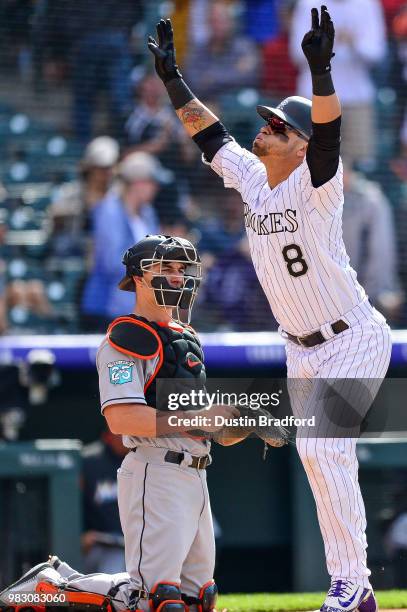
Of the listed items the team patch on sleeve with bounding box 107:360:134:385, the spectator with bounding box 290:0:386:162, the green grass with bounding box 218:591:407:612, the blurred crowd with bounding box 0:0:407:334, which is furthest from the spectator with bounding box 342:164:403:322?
the team patch on sleeve with bounding box 107:360:134:385

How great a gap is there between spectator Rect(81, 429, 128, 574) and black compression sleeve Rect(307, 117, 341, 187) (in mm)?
3212

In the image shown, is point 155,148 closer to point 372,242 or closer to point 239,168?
point 372,242

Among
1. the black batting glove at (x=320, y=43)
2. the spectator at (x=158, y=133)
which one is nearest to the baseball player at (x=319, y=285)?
the black batting glove at (x=320, y=43)

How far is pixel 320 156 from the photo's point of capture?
357 centimetres

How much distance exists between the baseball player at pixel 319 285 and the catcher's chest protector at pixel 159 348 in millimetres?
387

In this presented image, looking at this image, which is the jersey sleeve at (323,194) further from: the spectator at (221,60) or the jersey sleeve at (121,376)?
the spectator at (221,60)

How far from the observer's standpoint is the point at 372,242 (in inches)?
304

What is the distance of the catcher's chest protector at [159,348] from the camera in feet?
11.7

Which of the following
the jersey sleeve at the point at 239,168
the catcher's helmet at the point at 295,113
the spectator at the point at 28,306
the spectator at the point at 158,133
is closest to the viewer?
the catcher's helmet at the point at 295,113

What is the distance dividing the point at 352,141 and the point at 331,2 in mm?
1052

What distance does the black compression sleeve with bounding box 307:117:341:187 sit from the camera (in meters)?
3.51

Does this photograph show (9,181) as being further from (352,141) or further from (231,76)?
(352,141)

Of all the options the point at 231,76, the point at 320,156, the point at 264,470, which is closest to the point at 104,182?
the point at 231,76

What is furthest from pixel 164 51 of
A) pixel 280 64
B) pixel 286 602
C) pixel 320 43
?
pixel 280 64
